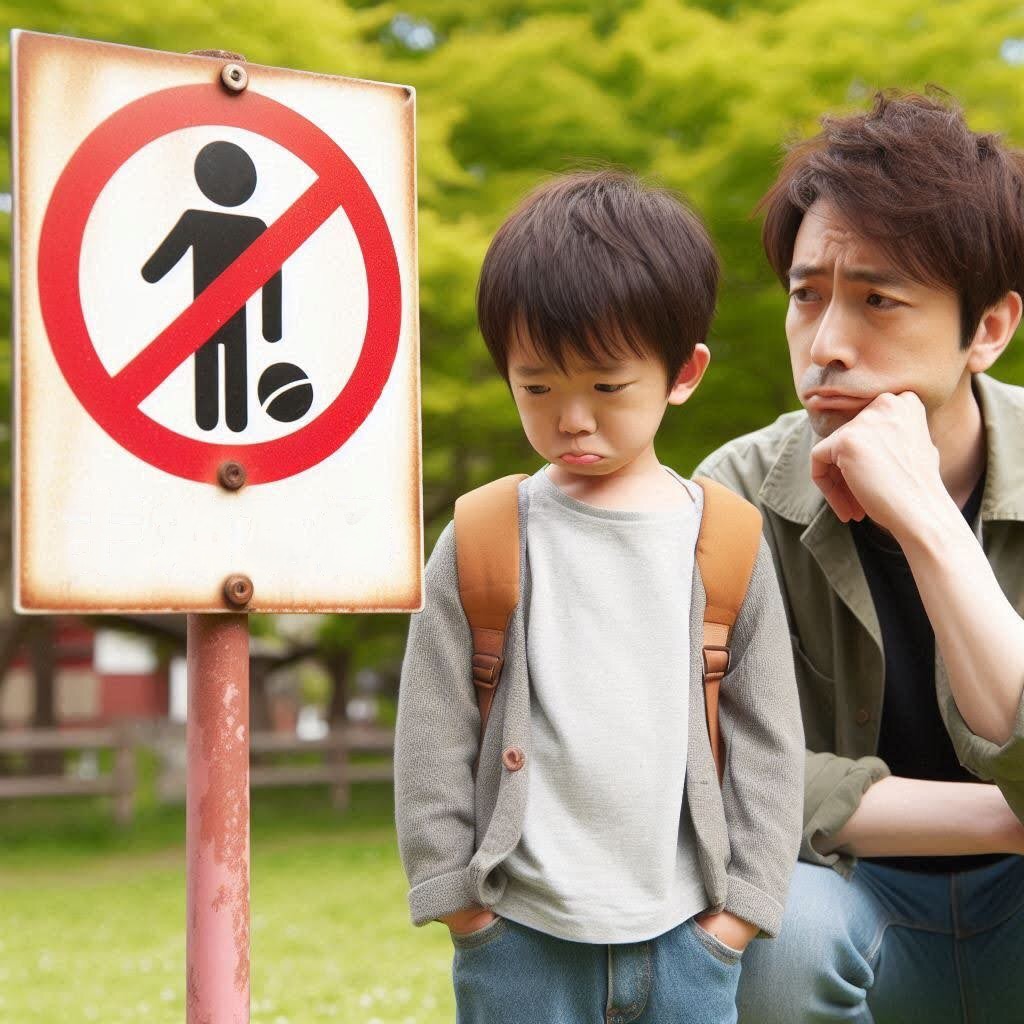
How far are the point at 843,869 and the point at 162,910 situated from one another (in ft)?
22.3

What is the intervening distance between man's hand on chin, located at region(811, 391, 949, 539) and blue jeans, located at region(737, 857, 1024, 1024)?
0.59 meters

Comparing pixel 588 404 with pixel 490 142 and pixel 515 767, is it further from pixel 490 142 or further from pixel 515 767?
pixel 490 142

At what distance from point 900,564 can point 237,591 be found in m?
1.32

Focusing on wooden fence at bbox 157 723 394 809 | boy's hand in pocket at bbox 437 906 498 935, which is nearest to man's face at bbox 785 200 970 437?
boy's hand in pocket at bbox 437 906 498 935

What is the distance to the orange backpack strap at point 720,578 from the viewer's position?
6.03 ft

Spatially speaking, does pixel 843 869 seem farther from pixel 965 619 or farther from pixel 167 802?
pixel 167 802

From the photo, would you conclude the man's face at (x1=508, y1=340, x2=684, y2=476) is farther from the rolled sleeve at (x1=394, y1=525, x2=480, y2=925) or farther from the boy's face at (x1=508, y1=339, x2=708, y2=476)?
the rolled sleeve at (x1=394, y1=525, x2=480, y2=925)

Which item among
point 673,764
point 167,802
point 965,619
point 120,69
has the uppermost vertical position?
point 120,69

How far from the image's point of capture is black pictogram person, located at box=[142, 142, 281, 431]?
4.98 feet

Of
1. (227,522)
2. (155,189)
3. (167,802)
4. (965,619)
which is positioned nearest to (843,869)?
(965,619)

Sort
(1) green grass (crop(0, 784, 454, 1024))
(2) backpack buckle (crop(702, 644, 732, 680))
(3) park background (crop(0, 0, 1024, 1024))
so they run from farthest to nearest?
(3) park background (crop(0, 0, 1024, 1024))
(1) green grass (crop(0, 784, 454, 1024))
(2) backpack buckle (crop(702, 644, 732, 680))

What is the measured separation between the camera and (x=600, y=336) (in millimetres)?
1755

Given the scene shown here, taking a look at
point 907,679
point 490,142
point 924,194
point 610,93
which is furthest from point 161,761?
point 924,194

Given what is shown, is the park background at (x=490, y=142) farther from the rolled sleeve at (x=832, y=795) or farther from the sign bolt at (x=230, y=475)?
the sign bolt at (x=230, y=475)
